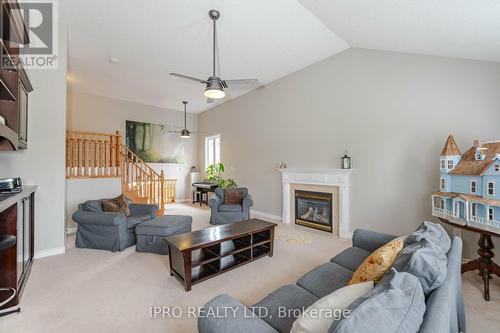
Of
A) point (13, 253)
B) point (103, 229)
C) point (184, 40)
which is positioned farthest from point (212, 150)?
point (13, 253)

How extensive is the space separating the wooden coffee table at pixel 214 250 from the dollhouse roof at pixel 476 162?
2.37 m

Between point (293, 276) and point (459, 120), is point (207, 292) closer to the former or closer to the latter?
point (293, 276)

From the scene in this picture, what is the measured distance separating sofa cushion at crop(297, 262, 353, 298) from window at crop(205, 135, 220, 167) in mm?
6155

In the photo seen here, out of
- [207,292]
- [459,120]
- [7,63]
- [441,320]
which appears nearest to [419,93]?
[459,120]

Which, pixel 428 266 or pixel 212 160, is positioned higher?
pixel 212 160

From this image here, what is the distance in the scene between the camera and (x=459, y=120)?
3000 millimetres

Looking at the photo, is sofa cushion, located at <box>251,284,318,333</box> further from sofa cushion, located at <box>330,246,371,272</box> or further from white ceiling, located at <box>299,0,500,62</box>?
white ceiling, located at <box>299,0,500,62</box>

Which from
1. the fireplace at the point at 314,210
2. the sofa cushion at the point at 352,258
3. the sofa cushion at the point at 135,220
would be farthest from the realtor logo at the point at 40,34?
the fireplace at the point at 314,210

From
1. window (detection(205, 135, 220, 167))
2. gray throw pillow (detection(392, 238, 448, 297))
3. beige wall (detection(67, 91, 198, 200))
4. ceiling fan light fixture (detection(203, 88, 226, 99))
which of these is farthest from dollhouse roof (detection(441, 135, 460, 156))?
window (detection(205, 135, 220, 167))

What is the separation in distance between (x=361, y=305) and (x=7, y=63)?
12.0ft

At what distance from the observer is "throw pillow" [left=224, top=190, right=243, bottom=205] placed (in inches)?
199

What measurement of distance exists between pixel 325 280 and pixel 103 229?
3342mm

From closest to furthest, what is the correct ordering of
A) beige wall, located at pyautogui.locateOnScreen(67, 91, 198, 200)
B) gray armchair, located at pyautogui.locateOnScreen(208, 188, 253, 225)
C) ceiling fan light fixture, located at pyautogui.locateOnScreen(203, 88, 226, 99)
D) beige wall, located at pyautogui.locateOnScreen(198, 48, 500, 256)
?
beige wall, located at pyautogui.locateOnScreen(198, 48, 500, 256), ceiling fan light fixture, located at pyautogui.locateOnScreen(203, 88, 226, 99), gray armchair, located at pyautogui.locateOnScreen(208, 188, 253, 225), beige wall, located at pyautogui.locateOnScreen(67, 91, 198, 200)

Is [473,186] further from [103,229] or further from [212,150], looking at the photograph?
[212,150]
